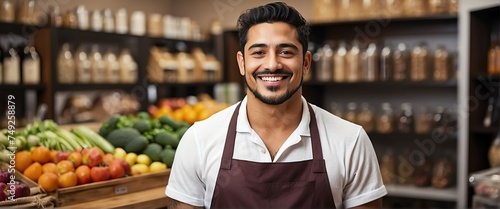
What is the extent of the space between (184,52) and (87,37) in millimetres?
1013

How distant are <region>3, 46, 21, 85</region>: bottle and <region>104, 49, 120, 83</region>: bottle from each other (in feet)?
2.18

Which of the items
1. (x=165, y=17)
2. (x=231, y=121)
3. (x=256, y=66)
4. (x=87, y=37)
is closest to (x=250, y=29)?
(x=256, y=66)

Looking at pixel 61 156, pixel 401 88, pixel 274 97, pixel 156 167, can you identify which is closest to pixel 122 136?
pixel 156 167

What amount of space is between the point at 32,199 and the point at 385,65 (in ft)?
9.26

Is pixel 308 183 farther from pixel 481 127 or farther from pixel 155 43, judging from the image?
pixel 155 43

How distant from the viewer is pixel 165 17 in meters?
4.36

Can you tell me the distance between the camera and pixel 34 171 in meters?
1.68

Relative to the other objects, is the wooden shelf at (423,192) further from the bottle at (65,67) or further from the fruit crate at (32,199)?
the fruit crate at (32,199)

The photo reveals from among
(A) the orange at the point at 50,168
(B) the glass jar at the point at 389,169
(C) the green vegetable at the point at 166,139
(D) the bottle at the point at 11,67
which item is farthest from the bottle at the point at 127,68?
(A) the orange at the point at 50,168

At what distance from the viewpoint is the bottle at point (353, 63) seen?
12.9 ft

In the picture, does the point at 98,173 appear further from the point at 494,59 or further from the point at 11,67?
the point at 494,59

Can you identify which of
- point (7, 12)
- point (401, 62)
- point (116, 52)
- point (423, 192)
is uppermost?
point (7, 12)

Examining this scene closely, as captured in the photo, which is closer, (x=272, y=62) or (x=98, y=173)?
(x=272, y=62)

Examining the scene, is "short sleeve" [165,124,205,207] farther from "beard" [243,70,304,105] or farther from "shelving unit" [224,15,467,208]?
"shelving unit" [224,15,467,208]
